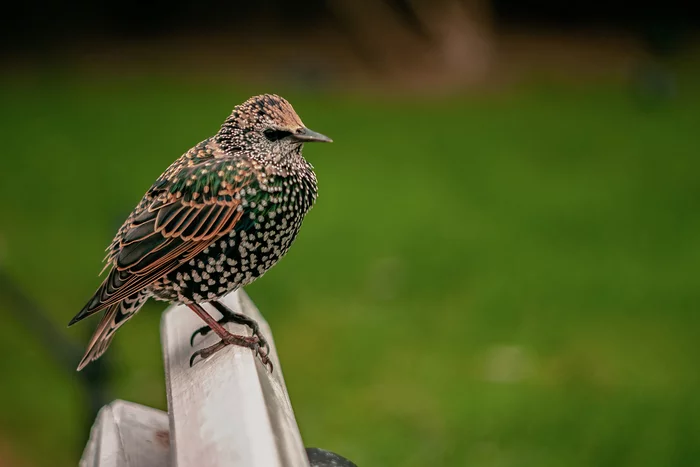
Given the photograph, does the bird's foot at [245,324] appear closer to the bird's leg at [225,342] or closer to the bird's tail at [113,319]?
the bird's leg at [225,342]

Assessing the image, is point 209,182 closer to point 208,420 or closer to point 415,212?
point 208,420

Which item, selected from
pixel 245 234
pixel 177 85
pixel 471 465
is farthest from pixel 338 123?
pixel 245 234

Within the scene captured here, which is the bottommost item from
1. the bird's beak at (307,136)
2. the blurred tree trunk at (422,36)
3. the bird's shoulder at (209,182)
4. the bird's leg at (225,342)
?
the bird's leg at (225,342)

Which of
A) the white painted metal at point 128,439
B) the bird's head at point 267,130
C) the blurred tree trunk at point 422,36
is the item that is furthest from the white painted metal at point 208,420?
the blurred tree trunk at point 422,36

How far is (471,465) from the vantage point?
5.21m

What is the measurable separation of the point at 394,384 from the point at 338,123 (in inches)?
217

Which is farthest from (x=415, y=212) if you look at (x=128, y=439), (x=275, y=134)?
(x=128, y=439)

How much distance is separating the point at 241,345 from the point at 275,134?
502mm

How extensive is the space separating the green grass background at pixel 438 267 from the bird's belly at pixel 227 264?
3.30 ft

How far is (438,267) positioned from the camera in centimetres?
759

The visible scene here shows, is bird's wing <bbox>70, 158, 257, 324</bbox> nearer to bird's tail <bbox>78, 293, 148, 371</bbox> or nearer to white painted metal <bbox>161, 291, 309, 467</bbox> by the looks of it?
bird's tail <bbox>78, 293, 148, 371</bbox>

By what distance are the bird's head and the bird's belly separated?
0.18 metres

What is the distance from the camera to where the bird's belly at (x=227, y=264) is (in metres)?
2.41

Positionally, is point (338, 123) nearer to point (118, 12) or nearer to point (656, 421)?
point (118, 12)
